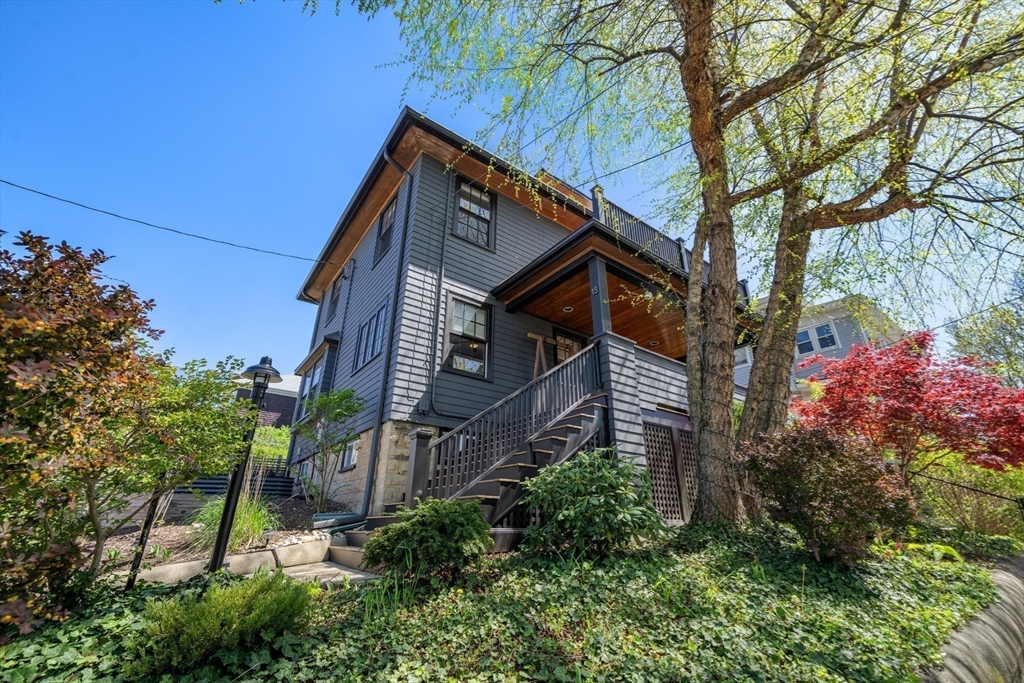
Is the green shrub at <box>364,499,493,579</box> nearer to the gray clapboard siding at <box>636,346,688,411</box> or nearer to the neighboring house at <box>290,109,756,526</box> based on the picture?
the neighboring house at <box>290,109,756,526</box>

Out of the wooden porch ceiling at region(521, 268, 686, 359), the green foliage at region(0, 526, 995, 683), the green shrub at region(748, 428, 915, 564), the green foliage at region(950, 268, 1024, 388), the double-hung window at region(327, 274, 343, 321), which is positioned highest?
the double-hung window at region(327, 274, 343, 321)

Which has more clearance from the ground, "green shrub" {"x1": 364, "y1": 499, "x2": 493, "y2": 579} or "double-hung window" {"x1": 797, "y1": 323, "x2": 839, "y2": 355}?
"double-hung window" {"x1": 797, "y1": 323, "x2": 839, "y2": 355}

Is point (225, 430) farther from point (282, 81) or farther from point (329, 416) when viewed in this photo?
point (282, 81)

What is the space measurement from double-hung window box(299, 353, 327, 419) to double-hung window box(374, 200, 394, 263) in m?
3.32

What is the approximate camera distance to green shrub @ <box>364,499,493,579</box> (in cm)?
356

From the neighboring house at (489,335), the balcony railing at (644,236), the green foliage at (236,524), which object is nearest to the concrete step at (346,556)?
the neighboring house at (489,335)

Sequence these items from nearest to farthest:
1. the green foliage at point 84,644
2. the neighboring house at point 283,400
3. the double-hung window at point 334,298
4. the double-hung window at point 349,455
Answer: the green foliage at point 84,644 < the double-hung window at point 349,455 < the double-hung window at point 334,298 < the neighboring house at point 283,400

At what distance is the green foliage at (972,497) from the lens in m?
7.62

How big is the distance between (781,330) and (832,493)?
250cm

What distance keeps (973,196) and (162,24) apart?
11.5m

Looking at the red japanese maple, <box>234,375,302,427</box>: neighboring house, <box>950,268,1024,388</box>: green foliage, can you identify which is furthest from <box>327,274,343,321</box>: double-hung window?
<box>950,268,1024,388</box>: green foliage

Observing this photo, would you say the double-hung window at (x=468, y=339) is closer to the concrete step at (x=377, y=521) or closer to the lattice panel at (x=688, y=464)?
the concrete step at (x=377, y=521)

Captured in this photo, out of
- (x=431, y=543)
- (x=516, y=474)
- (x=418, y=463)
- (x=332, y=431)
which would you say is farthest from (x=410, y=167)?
(x=431, y=543)

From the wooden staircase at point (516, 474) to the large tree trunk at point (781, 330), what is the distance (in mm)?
1918
